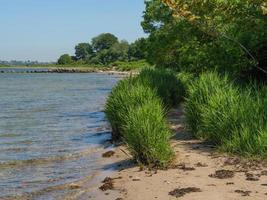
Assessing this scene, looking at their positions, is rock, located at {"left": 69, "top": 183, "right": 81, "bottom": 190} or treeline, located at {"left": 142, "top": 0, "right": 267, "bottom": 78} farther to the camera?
treeline, located at {"left": 142, "top": 0, "right": 267, "bottom": 78}

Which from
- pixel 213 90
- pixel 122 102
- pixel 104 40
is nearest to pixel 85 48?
pixel 104 40

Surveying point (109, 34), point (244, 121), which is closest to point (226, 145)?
point (244, 121)

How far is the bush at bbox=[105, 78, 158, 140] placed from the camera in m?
15.0

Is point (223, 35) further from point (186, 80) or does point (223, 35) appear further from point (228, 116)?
point (186, 80)

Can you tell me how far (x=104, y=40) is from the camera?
18238 cm

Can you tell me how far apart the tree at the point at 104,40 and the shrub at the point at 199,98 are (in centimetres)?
16704

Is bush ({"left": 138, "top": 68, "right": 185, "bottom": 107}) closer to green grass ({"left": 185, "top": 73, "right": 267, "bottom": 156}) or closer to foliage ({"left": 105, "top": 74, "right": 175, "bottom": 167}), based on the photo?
green grass ({"left": 185, "top": 73, "right": 267, "bottom": 156})

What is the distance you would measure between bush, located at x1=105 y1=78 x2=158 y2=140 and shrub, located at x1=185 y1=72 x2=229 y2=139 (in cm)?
130

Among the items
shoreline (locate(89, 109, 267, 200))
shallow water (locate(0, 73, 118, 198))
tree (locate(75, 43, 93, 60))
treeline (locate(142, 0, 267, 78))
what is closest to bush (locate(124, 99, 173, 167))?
shoreline (locate(89, 109, 267, 200))

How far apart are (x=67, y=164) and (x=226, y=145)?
434 cm

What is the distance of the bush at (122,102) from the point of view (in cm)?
1502

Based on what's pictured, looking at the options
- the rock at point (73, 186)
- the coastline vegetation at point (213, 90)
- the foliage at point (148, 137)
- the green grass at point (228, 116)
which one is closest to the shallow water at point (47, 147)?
the rock at point (73, 186)

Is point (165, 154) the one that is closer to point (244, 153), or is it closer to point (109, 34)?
point (244, 153)

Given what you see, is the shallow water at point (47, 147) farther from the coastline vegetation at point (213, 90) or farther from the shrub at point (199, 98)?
the shrub at point (199, 98)
